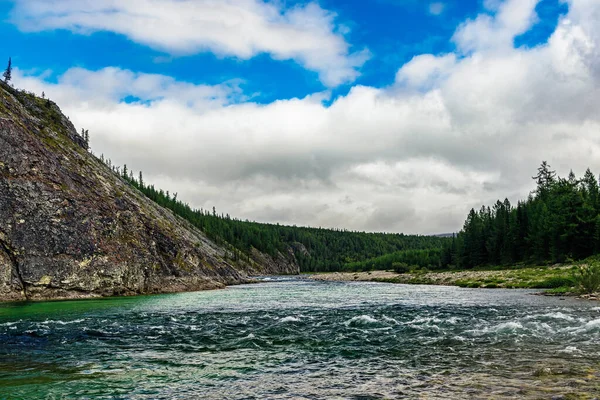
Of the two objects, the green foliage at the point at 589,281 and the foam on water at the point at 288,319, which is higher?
the green foliage at the point at 589,281

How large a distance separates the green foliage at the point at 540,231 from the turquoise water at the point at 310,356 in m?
55.1

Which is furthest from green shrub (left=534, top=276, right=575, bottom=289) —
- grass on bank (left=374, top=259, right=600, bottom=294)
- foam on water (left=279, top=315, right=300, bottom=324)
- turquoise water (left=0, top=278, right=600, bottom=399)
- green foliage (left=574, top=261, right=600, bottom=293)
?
foam on water (left=279, top=315, right=300, bottom=324)

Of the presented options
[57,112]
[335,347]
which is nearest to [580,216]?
[335,347]

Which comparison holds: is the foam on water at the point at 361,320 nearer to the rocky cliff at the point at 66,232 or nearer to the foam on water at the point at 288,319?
the foam on water at the point at 288,319

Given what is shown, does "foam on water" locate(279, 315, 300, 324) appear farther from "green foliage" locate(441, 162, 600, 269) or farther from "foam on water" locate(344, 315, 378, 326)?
"green foliage" locate(441, 162, 600, 269)

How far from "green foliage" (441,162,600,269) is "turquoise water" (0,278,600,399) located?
2168 inches


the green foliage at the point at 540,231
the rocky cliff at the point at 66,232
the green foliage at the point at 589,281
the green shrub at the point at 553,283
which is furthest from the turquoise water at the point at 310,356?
the green foliage at the point at 540,231

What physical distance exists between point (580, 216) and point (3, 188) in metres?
106

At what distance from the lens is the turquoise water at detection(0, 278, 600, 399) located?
1244 centimetres

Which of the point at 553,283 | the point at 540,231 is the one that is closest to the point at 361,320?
the point at 553,283

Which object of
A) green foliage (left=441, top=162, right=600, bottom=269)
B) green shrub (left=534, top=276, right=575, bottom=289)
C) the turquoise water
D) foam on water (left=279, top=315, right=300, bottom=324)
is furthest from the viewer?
green foliage (left=441, top=162, right=600, bottom=269)

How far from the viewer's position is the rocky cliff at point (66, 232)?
53969mm

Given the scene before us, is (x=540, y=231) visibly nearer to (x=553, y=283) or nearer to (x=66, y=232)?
(x=553, y=283)

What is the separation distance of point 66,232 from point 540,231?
3828 inches
